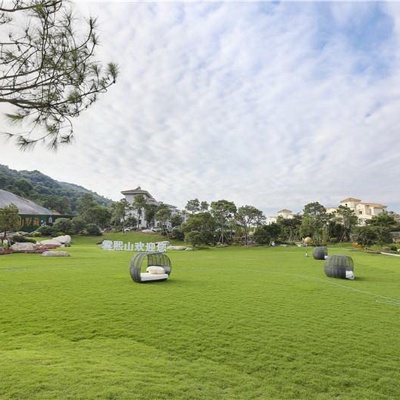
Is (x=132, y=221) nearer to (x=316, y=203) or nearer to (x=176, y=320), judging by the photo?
(x=316, y=203)

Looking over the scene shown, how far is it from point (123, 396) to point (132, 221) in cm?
5016

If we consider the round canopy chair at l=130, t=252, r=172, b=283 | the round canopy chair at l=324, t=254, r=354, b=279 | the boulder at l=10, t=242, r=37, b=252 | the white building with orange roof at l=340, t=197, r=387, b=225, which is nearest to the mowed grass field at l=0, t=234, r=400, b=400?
the round canopy chair at l=130, t=252, r=172, b=283

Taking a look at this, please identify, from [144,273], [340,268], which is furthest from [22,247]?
[340,268]

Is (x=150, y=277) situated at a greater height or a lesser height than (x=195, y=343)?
greater

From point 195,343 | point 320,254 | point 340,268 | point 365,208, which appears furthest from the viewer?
point 365,208

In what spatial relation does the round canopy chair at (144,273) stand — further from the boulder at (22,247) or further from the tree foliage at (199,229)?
the tree foliage at (199,229)

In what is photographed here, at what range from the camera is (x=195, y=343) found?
16.8ft

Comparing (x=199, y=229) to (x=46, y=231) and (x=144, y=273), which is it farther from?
(x=144, y=273)

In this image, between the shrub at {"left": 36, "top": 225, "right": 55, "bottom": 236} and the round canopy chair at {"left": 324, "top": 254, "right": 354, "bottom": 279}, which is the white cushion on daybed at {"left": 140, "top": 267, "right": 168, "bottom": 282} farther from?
the shrub at {"left": 36, "top": 225, "right": 55, "bottom": 236}

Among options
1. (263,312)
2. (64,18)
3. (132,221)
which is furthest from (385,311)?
(132,221)

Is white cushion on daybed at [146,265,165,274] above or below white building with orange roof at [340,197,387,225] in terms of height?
below

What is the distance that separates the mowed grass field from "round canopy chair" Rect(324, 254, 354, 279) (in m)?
2.66

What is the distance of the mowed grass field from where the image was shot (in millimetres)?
3646

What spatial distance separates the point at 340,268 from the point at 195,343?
9170 mm
